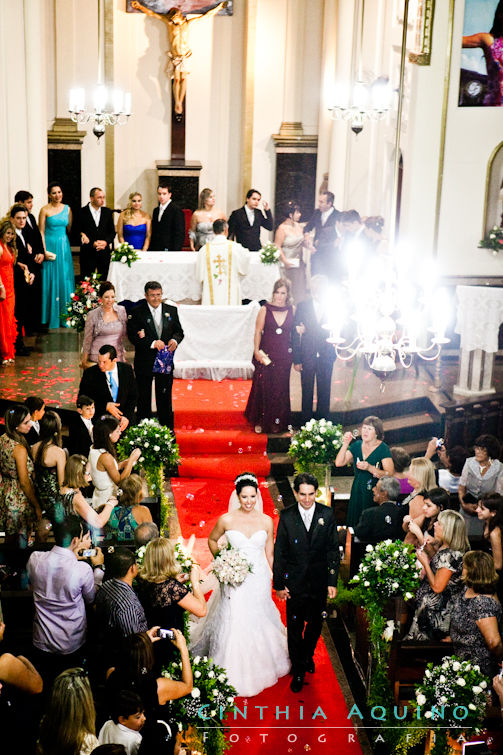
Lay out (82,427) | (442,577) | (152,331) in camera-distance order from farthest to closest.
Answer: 1. (152,331)
2. (82,427)
3. (442,577)

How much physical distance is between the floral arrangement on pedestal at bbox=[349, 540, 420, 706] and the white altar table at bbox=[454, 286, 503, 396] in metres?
4.77

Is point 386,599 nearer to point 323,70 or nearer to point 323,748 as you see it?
point 323,748

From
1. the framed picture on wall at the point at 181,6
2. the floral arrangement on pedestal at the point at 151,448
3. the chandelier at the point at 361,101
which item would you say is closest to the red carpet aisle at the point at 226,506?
the floral arrangement on pedestal at the point at 151,448

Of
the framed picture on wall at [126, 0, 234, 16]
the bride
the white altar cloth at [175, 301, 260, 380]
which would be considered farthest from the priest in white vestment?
the framed picture on wall at [126, 0, 234, 16]

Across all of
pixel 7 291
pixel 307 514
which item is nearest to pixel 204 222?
pixel 7 291

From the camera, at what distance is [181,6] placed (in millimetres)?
18000

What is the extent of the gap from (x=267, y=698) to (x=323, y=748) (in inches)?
24.1

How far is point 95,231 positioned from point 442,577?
8.63m

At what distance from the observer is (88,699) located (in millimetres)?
5352

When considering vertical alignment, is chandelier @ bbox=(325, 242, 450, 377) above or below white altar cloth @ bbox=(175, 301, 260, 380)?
above

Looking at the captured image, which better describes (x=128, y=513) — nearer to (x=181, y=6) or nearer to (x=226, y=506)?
(x=226, y=506)

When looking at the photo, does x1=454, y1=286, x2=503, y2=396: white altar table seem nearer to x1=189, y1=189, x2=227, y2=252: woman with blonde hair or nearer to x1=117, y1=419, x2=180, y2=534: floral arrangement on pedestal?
x1=189, y1=189, x2=227, y2=252: woman with blonde hair

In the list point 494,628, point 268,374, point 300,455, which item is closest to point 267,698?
point 494,628

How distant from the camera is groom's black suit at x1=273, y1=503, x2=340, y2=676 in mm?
7414
